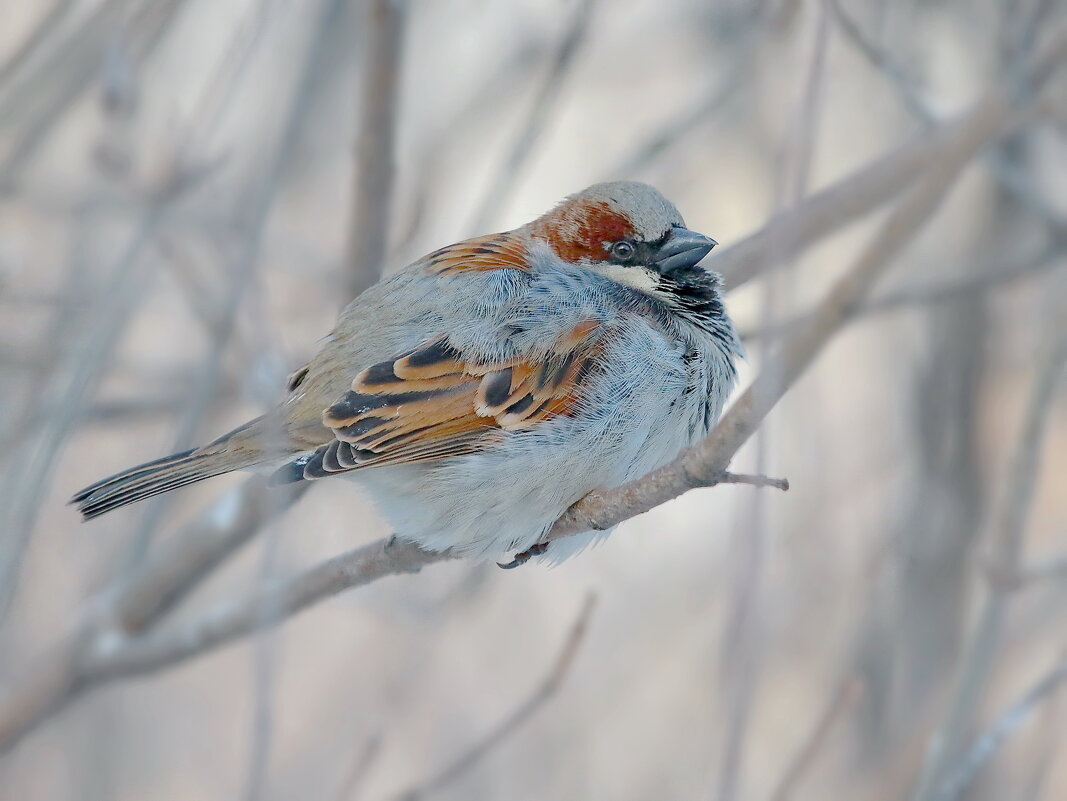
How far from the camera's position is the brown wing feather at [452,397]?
2969 millimetres

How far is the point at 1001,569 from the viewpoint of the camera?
2.97 m

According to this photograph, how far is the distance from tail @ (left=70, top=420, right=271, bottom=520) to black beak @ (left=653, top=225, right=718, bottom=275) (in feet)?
4.02

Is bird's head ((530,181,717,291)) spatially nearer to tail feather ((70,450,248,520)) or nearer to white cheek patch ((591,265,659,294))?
white cheek patch ((591,265,659,294))

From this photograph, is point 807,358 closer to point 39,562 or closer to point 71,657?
point 71,657

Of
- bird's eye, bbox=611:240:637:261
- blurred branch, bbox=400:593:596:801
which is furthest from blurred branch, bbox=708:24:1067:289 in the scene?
blurred branch, bbox=400:593:596:801

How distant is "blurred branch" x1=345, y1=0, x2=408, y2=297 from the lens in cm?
289

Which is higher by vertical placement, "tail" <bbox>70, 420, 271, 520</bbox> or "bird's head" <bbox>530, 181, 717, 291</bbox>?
"bird's head" <bbox>530, 181, 717, 291</bbox>

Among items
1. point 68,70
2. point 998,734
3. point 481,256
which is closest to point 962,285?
point 998,734

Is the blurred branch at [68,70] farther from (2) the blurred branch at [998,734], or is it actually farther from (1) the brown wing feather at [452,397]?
(2) the blurred branch at [998,734]

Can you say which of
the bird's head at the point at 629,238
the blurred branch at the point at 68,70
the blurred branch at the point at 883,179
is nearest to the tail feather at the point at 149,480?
the blurred branch at the point at 68,70

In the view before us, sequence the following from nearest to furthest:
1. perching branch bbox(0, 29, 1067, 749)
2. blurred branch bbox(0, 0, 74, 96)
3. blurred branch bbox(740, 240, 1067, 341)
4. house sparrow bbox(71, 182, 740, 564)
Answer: perching branch bbox(0, 29, 1067, 749) → blurred branch bbox(0, 0, 74, 96) → house sparrow bbox(71, 182, 740, 564) → blurred branch bbox(740, 240, 1067, 341)

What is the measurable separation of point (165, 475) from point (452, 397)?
739mm

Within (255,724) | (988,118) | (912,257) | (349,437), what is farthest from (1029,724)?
(255,724)

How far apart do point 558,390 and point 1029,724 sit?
9.71ft
